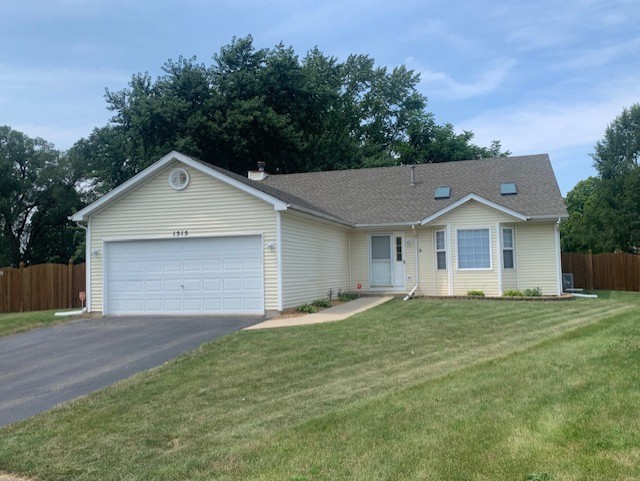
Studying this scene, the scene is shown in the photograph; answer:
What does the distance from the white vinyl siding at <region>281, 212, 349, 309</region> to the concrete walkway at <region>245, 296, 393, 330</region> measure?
2.86 feet

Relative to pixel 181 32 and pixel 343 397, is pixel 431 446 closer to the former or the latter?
pixel 343 397

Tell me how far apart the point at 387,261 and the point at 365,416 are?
13830mm

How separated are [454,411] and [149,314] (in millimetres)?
11124

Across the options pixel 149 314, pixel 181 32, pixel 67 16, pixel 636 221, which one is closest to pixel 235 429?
pixel 149 314

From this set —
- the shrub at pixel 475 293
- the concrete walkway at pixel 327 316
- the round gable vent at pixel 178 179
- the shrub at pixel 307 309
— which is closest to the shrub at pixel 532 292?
the shrub at pixel 475 293

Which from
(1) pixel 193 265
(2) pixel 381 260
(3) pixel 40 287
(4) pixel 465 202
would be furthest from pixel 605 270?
(3) pixel 40 287

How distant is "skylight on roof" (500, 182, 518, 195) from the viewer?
1912 centimetres

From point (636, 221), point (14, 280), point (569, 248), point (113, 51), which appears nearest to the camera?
point (113, 51)

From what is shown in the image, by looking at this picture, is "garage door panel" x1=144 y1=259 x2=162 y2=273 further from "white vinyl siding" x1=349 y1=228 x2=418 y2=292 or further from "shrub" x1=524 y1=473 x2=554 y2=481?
"shrub" x1=524 y1=473 x2=554 y2=481

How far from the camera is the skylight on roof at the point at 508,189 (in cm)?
1912

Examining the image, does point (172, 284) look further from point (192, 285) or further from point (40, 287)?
point (40, 287)

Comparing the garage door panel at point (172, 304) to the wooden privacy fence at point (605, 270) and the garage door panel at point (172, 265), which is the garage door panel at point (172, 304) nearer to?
the garage door panel at point (172, 265)

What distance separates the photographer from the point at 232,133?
30.1 m

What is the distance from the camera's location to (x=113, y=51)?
1728 cm
